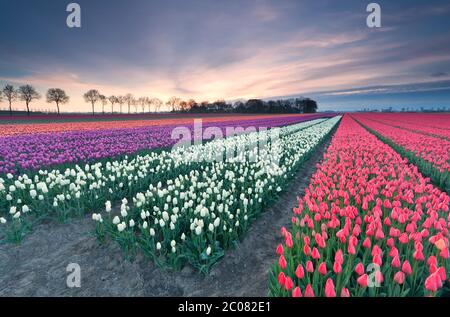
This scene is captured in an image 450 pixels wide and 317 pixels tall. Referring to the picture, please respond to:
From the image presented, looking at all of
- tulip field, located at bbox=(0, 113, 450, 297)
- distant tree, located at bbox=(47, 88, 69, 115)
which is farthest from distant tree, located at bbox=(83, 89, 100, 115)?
tulip field, located at bbox=(0, 113, 450, 297)

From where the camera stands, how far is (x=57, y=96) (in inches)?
2677

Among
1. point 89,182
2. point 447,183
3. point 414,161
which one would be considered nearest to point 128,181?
point 89,182

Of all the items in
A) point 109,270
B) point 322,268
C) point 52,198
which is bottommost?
point 109,270

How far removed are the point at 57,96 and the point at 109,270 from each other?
78.8 m

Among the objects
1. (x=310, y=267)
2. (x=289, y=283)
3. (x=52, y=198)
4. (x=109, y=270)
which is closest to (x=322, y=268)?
(x=310, y=267)

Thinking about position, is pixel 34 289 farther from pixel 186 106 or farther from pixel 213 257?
pixel 186 106

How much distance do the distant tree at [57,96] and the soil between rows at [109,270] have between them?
7663cm

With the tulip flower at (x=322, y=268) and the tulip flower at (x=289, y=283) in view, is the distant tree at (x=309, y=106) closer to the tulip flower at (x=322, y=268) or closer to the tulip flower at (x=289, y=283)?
the tulip flower at (x=322, y=268)

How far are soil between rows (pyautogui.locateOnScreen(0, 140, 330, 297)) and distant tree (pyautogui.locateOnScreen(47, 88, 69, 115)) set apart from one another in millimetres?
76634

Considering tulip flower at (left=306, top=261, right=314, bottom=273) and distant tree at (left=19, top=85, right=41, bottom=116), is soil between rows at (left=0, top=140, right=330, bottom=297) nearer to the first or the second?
tulip flower at (left=306, top=261, right=314, bottom=273)

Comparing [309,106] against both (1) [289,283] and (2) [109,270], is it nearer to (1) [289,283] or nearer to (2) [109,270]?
(2) [109,270]

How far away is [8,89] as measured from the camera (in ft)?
201

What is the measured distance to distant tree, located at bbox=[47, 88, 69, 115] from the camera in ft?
222

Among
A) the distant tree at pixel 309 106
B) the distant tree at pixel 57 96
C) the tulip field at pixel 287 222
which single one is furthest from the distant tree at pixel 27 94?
the distant tree at pixel 309 106
